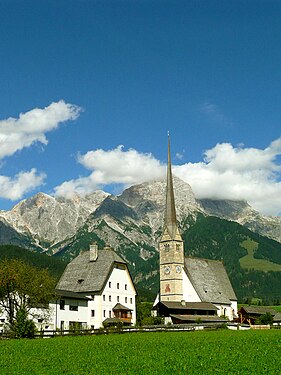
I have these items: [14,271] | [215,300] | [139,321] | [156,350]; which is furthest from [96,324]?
[156,350]

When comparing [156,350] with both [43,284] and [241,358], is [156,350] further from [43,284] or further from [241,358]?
[43,284]

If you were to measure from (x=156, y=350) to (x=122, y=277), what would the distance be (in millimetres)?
63741

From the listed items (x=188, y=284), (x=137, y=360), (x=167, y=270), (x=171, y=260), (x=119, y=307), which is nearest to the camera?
(x=137, y=360)

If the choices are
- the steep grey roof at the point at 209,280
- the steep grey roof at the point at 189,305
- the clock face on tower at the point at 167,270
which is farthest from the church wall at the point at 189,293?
the clock face on tower at the point at 167,270

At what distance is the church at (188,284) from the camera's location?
369ft

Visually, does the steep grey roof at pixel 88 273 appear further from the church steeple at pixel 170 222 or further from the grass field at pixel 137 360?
the grass field at pixel 137 360

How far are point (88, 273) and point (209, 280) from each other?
3939cm

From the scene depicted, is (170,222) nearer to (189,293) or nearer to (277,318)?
(189,293)

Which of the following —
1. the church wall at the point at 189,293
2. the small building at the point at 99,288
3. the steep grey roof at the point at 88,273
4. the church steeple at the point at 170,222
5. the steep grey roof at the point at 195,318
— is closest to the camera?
the small building at the point at 99,288

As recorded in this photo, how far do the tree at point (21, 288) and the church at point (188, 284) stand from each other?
41221 millimetres

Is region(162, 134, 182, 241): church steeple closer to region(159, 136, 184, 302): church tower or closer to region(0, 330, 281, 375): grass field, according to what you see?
region(159, 136, 184, 302): church tower

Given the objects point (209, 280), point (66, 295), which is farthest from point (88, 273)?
Answer: point (209, 280)

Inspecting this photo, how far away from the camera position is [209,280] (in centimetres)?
12600

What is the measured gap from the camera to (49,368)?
2661 cm
